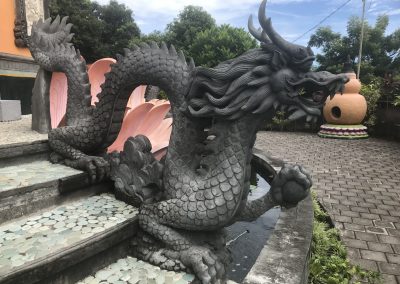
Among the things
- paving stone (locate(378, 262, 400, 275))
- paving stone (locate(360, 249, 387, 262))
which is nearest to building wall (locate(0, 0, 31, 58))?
paving stone (locate(360, 249, 387, 262))

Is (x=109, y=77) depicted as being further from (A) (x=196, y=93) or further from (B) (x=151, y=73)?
(A) (x=196, y=93)

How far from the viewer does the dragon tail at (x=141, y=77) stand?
1845mm

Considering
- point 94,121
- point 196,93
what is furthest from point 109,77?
point 196,93

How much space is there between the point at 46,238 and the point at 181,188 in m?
0.69

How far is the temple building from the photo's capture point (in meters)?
6.13

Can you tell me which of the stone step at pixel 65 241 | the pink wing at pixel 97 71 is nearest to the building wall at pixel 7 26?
the pink wing at pixel 97 71

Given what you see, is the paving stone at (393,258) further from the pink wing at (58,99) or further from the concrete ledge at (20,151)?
the pink wing at (58,99)

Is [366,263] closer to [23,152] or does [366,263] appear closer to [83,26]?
[23,152]

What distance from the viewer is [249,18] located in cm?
162

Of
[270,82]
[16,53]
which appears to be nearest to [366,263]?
[270,82]

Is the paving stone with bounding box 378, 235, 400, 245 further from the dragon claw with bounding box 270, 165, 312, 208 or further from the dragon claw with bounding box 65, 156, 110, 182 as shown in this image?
the dragon claw with bounding box 65, 156, 110, 182

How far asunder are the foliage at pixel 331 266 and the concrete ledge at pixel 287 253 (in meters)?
0.31

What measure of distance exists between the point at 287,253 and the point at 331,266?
32.5 inches

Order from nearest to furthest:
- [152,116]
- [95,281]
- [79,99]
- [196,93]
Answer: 1. [95,281]
2. [196,93]
3. [79,99]
4. [152,116]
